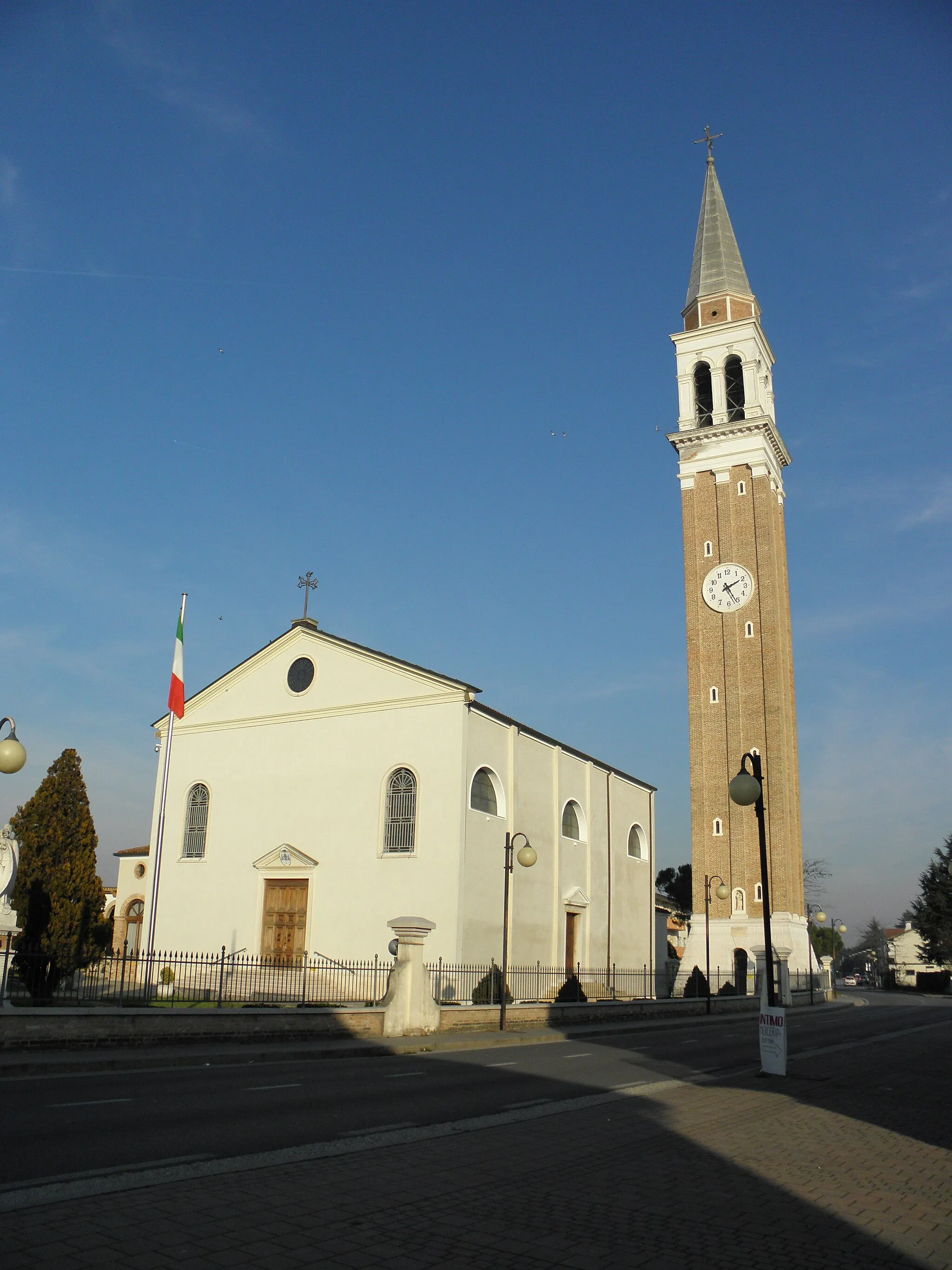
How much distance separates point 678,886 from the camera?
89.4 metres

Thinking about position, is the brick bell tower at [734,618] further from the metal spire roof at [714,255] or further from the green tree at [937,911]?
the green tree at [937,911]

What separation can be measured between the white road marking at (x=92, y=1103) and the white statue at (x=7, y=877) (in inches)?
236

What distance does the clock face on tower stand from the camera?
177 ft

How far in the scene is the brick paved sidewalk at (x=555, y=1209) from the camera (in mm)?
5578

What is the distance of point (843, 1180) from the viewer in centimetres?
788

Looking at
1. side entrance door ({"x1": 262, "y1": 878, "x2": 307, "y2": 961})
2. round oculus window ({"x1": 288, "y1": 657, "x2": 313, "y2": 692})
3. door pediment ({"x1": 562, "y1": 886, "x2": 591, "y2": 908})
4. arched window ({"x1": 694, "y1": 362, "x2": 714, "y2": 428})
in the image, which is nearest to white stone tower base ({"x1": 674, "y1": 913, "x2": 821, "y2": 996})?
door pediment ({"x1": 562, "y1": 886, "x2": 591, "y2": 908})

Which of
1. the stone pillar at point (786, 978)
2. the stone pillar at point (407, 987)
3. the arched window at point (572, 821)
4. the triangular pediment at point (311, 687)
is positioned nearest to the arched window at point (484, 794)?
the triangular pediment at point (311, 687)

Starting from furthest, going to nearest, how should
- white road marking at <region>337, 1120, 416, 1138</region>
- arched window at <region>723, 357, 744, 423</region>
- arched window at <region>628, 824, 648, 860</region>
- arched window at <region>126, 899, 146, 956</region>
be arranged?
arched window at <region>723, 357, 744, 423</region> < arched window at <region>126, 899, 146, 956</region> < arched window at <region>628, 824, 648, 860</region> < white road marking at <region>337, 1120, 416, 1138</region>

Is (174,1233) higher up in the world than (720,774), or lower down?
lower down

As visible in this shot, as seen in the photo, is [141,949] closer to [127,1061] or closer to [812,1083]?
[127,1061]

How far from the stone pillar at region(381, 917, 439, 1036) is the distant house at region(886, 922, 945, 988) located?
8688cm

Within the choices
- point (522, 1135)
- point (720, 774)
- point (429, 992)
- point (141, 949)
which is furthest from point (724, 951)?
point (522, 1135)

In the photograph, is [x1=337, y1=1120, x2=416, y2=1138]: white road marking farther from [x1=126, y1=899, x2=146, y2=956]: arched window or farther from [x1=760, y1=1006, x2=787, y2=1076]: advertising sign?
[x1=126, y1=899, x2=146, y2=956]: arched window

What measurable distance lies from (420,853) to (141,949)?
13609 mm
